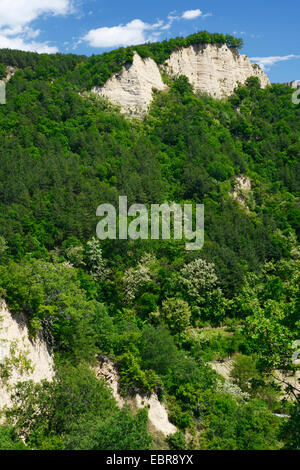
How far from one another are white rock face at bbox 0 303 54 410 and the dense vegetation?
0.72 m

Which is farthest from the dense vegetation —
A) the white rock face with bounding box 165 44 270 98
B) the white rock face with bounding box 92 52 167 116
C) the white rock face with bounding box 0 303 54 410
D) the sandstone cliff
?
the white rock face with bounding box 165 44 270 98

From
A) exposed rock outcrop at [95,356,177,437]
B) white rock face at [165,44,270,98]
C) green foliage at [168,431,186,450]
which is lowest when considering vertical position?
green foliage at [168,431,186,450]

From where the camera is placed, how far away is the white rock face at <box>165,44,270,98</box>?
293ft

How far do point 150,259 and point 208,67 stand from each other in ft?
209

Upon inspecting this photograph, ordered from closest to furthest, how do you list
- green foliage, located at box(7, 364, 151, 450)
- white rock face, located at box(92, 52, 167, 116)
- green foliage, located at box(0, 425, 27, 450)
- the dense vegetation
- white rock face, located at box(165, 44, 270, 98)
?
green foliage, located at box(0, 425, 27, 450) < green foliage, located at box(7, 364, 151, 450) < the dense vegetation < white rock face, located at box(92, 52, 167, 116) < white rock face, located at box(165, 44, 270, 98)

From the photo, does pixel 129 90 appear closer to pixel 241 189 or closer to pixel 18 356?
pixel 241 189

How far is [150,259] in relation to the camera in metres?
45.5

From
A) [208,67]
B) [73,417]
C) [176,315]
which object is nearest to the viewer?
[73,417]

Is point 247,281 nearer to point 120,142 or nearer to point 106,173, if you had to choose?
point 106,173

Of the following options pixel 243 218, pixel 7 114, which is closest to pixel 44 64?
pixel 7 114

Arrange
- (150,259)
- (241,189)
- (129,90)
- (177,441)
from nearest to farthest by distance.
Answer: (177,441) → (150,259) → (241,189) → (129,90)

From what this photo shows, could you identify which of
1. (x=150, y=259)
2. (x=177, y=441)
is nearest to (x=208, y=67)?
(x=150, y=259)

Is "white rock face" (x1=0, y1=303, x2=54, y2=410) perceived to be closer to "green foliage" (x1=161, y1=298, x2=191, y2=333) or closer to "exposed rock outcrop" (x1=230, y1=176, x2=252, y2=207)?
"green foliage" (x1=161, y1=298, x2=191, y2=333)

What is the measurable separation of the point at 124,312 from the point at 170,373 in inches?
530
